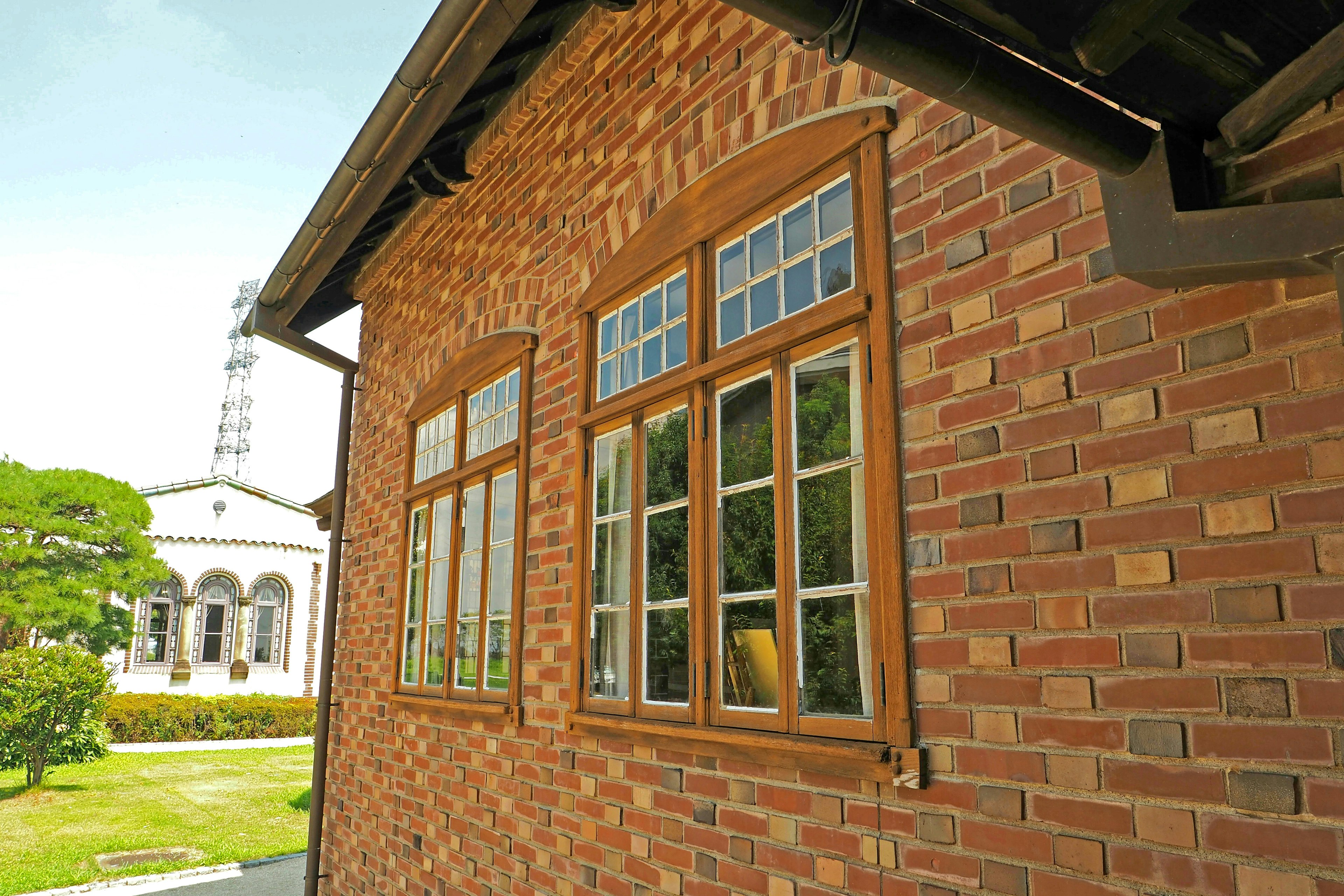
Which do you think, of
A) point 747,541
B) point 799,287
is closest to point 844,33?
point 799,287

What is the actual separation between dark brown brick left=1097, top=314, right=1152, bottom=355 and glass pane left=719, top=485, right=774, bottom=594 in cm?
106

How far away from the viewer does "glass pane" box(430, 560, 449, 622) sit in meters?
4.95

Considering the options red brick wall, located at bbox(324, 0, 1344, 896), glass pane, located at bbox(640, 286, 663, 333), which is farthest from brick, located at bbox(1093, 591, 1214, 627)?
glass pane, located at bbox(640, 286, 663, 333)

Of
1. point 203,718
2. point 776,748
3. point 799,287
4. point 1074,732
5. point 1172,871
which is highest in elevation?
point 799,287

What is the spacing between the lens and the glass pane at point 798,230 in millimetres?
2695

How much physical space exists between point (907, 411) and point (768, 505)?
0.60 meters

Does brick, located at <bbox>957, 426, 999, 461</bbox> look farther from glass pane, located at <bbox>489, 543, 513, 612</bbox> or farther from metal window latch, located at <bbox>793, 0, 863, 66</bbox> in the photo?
glass pane, located at <bbox>489, 543, 513, 612</bbox>

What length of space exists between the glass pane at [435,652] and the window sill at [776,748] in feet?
5.65

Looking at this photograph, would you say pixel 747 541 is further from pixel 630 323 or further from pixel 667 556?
pixel 630 323

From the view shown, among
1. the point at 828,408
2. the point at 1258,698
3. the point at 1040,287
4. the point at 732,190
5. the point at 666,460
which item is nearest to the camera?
the point at 1258,698

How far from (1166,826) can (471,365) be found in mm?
3877

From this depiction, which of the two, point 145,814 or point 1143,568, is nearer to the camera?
point 1143,568

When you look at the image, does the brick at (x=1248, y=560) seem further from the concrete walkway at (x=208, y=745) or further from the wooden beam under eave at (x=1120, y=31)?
the concrete walkway at (x=208, y=745)

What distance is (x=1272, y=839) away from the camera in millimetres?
1477
